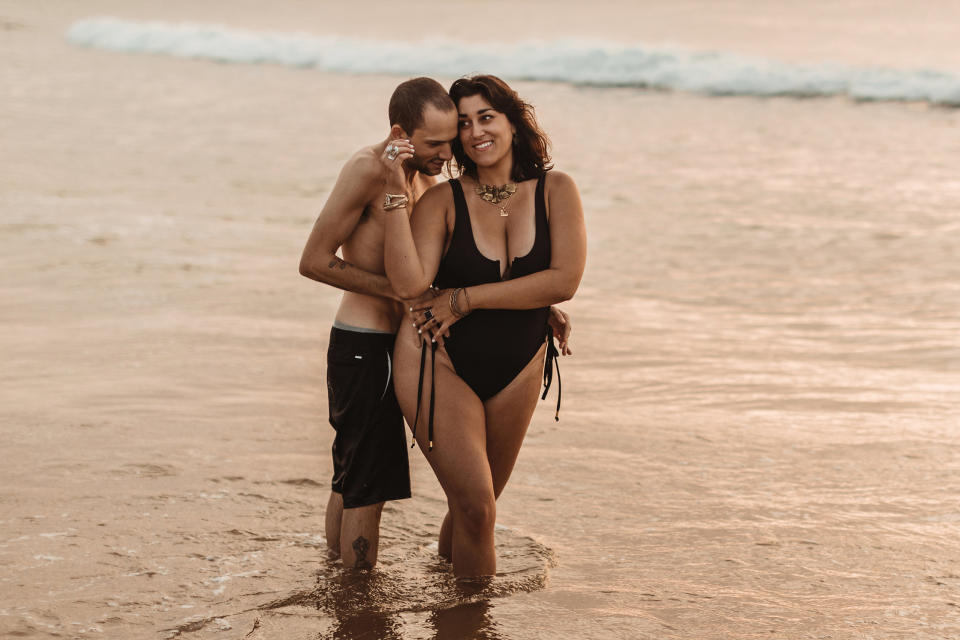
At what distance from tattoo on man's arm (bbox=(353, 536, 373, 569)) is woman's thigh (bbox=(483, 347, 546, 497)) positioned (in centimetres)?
62

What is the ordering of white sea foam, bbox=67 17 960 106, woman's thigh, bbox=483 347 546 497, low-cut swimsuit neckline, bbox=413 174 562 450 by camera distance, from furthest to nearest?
white sea foam, bbox=67 17 960 106 → woman's thigh, bbox=483 347 546 497 → low-cut swimsuit neckline, bbox=413 174 562 450

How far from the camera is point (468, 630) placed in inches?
161

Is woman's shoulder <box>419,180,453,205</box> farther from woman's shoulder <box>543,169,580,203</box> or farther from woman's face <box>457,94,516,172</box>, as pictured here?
woman's shoulder <box>543,169,580,203</box>

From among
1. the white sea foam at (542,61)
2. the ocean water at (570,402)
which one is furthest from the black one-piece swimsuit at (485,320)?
the white sea foam at (542,61)

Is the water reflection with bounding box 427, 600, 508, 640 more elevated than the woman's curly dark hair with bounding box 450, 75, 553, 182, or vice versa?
the woman's curly dark hair with bounding box 450, 75, 553, 182

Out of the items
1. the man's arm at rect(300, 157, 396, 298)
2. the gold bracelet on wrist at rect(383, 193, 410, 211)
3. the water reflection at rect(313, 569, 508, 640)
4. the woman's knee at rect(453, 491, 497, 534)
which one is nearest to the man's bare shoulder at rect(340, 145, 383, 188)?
the man's arm at rect(300, 157, 396, 298)

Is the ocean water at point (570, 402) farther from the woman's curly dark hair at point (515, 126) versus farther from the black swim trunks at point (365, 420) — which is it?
the woman's curly dark hair at point (515, 126)

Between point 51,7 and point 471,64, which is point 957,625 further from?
point 51,7

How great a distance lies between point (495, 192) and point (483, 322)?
508 millimetres

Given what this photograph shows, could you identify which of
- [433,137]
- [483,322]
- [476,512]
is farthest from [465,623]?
[433,137]

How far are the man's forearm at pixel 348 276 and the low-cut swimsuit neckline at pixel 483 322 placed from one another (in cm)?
23

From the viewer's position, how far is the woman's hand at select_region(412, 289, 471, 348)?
4.03m

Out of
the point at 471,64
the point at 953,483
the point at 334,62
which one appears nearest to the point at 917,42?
the point at 471,64

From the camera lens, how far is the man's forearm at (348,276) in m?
4.09
